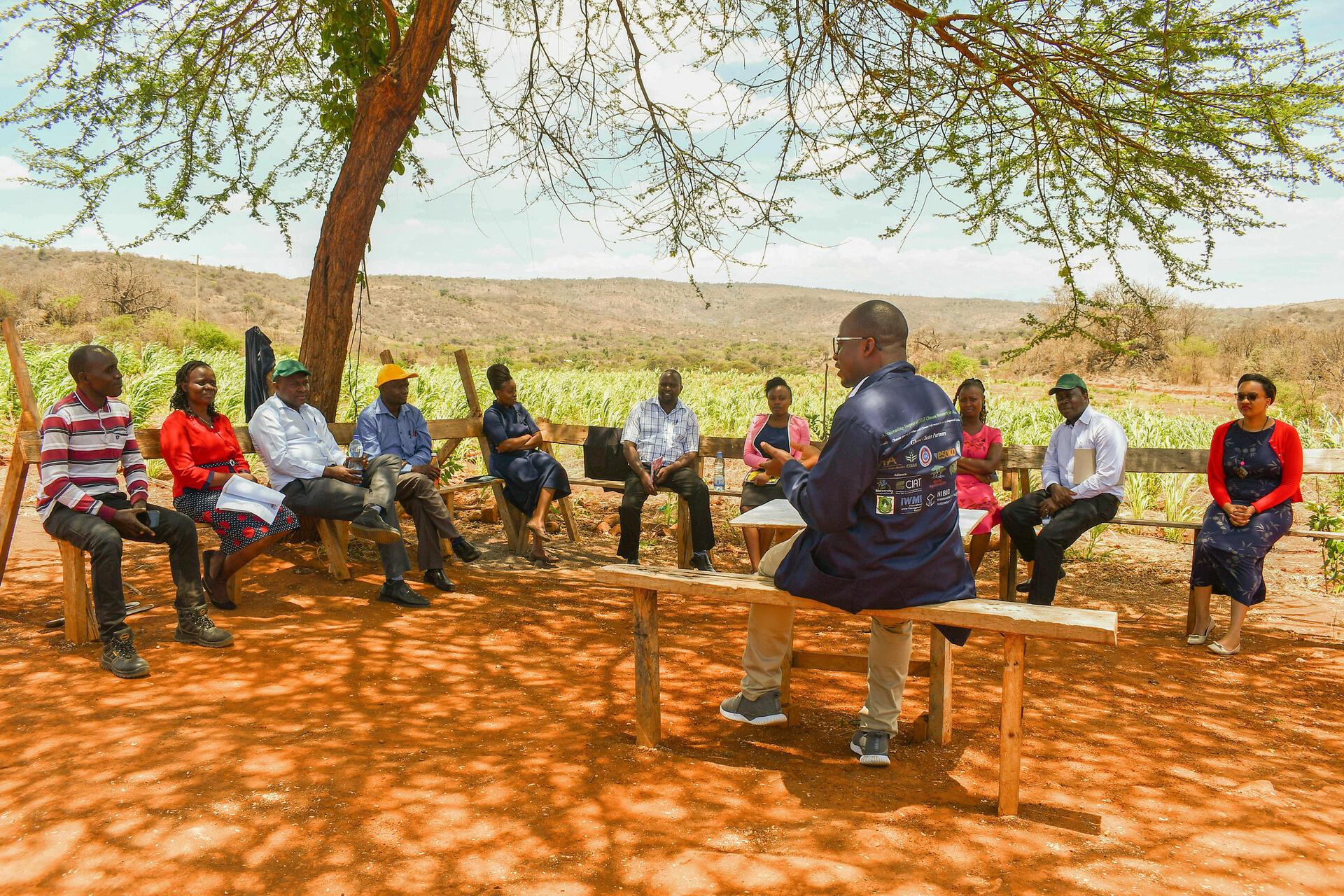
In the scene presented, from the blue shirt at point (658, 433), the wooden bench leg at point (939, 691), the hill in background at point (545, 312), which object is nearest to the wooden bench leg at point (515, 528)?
the blue shirt at point (658, 433)

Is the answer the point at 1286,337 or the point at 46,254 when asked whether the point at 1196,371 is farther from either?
the point at 46,254

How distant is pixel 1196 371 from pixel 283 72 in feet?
90.7

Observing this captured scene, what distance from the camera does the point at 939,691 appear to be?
407 cm

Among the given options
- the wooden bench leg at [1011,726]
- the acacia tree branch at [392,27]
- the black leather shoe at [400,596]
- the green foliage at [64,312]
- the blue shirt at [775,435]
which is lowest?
the black leather shoe at [400,596]

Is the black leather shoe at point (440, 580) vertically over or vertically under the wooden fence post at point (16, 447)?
under

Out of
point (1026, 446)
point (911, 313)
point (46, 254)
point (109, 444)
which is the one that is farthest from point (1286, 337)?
point (46, 254)

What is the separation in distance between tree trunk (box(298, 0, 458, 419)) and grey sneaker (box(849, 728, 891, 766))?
519 cm

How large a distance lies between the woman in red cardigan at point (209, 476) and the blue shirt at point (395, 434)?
44.1 inches

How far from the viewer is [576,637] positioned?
5.72 meters

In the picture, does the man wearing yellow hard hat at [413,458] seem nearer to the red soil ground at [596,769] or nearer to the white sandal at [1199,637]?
the red soil ground at [596,769]

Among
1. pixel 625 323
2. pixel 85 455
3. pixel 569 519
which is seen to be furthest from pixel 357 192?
pixel 625 323

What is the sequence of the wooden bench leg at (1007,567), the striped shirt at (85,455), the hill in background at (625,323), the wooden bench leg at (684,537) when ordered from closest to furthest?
1. the striped shirt at (85,455)
2. the wooden bench leg at (1007,567)
3. the wooden bench leg at (684,537)
4. the hill in background at (625,323)

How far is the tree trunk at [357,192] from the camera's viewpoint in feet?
23.6

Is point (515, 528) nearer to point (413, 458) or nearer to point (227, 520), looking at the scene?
point (413, 458)
